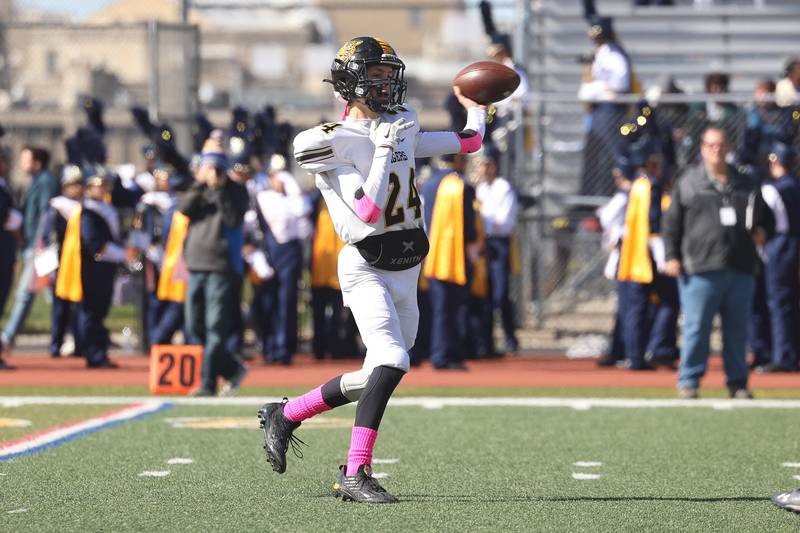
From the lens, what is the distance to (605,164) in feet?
49.0

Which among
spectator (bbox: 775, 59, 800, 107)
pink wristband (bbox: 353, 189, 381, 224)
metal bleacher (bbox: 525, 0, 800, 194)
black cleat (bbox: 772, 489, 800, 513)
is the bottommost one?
black cleat (bbox: 772, 489, 800, 513)

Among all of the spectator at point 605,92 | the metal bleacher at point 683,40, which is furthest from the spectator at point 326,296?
the metal bleacher at point 683,40

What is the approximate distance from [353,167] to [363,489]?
4.33 feet

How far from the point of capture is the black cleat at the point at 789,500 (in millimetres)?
5676

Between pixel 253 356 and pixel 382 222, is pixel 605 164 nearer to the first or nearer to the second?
pixel 253 356

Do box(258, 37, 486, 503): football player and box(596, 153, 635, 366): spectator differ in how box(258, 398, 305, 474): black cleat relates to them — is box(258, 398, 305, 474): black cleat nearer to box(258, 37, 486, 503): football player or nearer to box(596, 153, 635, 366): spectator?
box(258, 37, 486, 503): football player

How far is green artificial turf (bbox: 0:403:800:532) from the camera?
5.56m

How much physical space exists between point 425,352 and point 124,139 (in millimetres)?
14028

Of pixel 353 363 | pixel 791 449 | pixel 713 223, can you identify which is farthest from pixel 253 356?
pixel 791 449

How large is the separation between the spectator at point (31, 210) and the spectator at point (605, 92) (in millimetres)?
5207

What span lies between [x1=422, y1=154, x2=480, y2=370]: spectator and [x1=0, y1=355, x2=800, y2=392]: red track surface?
0.30 m

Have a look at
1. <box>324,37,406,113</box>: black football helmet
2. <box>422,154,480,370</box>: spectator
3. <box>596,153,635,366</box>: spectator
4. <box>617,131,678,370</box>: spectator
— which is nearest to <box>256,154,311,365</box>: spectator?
<box>422,154,480,370</box>: spectator

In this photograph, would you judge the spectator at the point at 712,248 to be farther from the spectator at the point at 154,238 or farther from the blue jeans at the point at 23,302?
the blue jeans at the point at 23,302

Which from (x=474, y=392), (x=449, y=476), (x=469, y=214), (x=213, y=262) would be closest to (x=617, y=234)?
(x=469, y=214)
